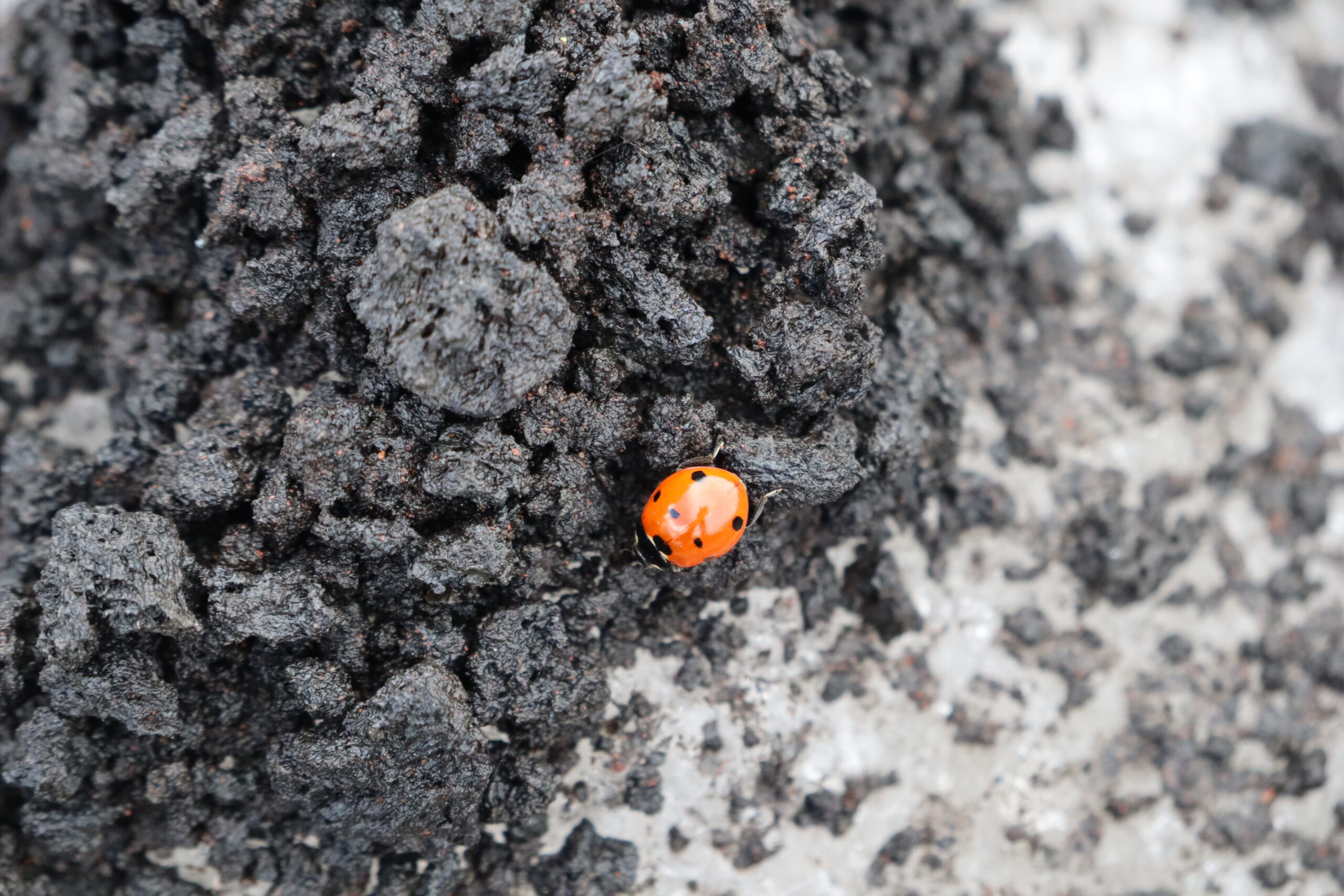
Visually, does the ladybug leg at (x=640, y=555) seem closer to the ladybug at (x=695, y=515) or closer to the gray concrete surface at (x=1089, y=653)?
the ladybug at (x=695, y=515)

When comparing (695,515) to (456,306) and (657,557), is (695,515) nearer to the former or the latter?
(657,557)

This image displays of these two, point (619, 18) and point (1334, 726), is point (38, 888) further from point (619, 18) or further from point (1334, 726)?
point (1334, 726)

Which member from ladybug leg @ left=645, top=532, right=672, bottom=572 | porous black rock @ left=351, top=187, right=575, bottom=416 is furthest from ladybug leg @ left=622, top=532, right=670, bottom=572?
porous black rock @ left=351, top=187, right=575, bottom=416

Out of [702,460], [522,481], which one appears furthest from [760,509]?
[522,481]

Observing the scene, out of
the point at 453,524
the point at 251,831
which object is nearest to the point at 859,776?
the point at 453,524

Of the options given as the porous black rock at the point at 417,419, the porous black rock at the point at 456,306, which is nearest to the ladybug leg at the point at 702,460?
the porous black rock at the point at 417,419

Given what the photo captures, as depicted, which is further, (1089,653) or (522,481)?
(1089,653)

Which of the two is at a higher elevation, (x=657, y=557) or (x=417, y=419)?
(x=417, y=419)
